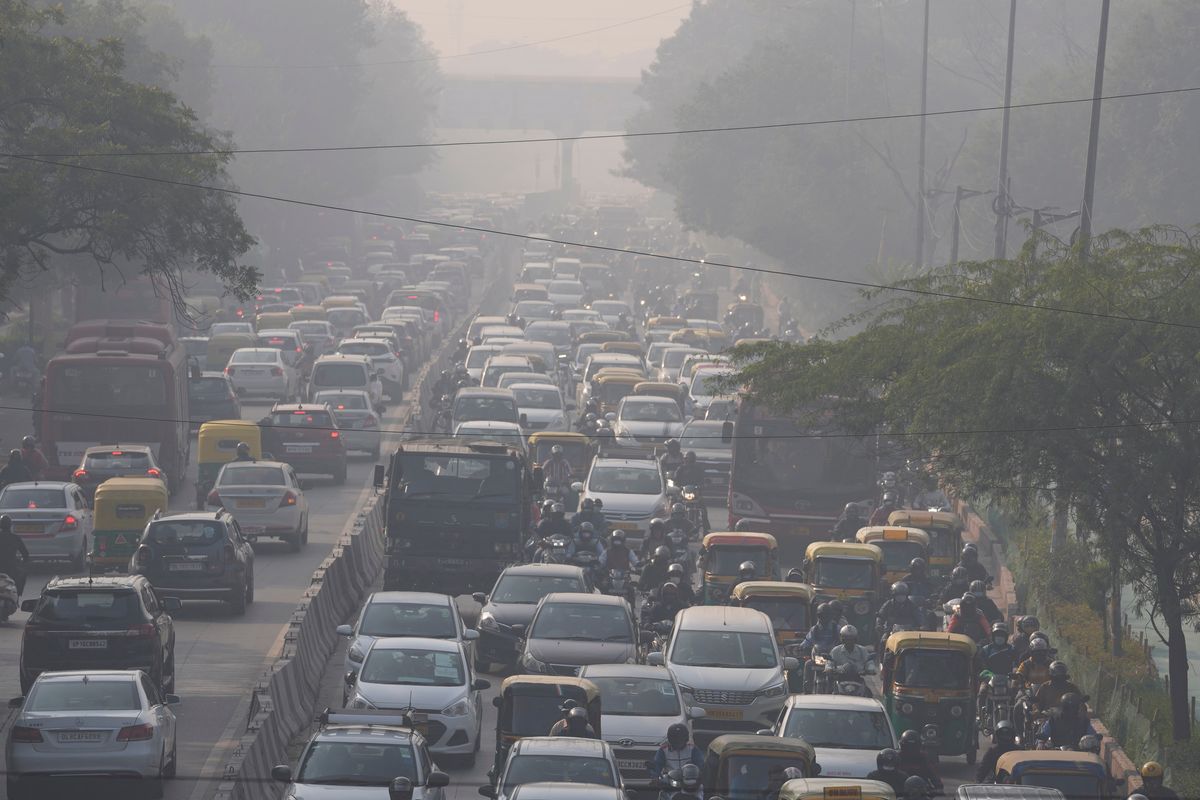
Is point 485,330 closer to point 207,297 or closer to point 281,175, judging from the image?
point 207,297

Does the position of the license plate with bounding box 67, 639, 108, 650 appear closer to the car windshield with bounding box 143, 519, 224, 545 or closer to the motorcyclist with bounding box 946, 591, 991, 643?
the car windshield with bounding box 143, 519, 224, 545

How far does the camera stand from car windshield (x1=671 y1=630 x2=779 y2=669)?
939 inches

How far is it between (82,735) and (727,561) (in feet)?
43.7

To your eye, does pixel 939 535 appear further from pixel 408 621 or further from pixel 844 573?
pixel 408 621

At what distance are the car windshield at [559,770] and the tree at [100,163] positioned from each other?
1545 centimetres

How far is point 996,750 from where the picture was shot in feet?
65.4

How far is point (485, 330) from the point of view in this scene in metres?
66.4

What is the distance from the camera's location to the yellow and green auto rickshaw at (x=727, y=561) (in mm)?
30016

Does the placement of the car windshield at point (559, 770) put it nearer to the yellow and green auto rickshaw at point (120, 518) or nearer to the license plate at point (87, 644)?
the license plate at point (87, 644)

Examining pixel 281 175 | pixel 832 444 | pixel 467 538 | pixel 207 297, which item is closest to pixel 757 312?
pixel 207 297

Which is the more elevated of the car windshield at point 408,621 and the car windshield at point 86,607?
the car windshield at point 86,607

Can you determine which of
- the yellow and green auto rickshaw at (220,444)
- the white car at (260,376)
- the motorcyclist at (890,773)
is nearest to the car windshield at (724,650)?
the motorcyclist at (890,773)

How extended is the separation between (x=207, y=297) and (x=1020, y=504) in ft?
217

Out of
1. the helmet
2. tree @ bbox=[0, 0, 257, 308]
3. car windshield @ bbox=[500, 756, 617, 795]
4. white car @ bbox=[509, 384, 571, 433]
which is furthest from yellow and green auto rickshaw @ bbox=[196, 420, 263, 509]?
car windshield @ bbox=[500, 756, 617, 795]
